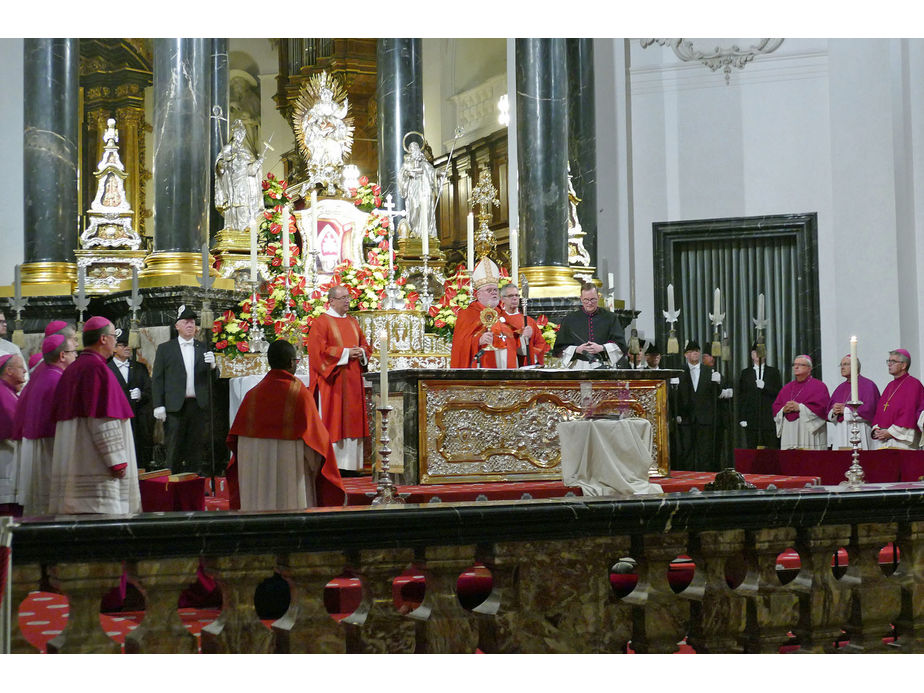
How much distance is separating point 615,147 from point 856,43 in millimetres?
3392

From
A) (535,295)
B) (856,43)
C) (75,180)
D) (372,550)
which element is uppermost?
(856,43)

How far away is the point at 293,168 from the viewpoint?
65.3 feet

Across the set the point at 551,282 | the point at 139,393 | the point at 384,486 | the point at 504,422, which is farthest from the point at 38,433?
the point at 551,282

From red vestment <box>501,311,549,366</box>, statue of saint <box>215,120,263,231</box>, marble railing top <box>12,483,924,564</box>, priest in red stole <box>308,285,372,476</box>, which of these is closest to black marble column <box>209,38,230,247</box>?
statue of saint <box>215,120,263,231</box>

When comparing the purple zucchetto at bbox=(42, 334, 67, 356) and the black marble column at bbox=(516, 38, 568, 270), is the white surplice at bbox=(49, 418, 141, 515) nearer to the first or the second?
the purple zucchetto at bbox=(42, 334, 67, 356)

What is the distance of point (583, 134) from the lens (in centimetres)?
1485

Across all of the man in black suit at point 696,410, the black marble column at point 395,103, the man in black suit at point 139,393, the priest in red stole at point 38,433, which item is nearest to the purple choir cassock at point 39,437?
the priest in red stole at point 38,433

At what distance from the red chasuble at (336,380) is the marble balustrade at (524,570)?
6.25 m

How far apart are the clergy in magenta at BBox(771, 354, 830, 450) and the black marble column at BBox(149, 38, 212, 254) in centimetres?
654

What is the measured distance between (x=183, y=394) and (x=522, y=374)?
11.1ft

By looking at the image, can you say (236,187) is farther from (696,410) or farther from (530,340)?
(696,410)

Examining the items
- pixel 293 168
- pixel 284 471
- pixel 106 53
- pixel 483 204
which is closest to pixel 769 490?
pixel 284 471

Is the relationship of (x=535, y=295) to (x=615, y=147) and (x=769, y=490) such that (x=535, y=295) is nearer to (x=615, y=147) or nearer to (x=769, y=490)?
(x=615, y=147)

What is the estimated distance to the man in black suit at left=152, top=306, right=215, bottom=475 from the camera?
34.0ft
